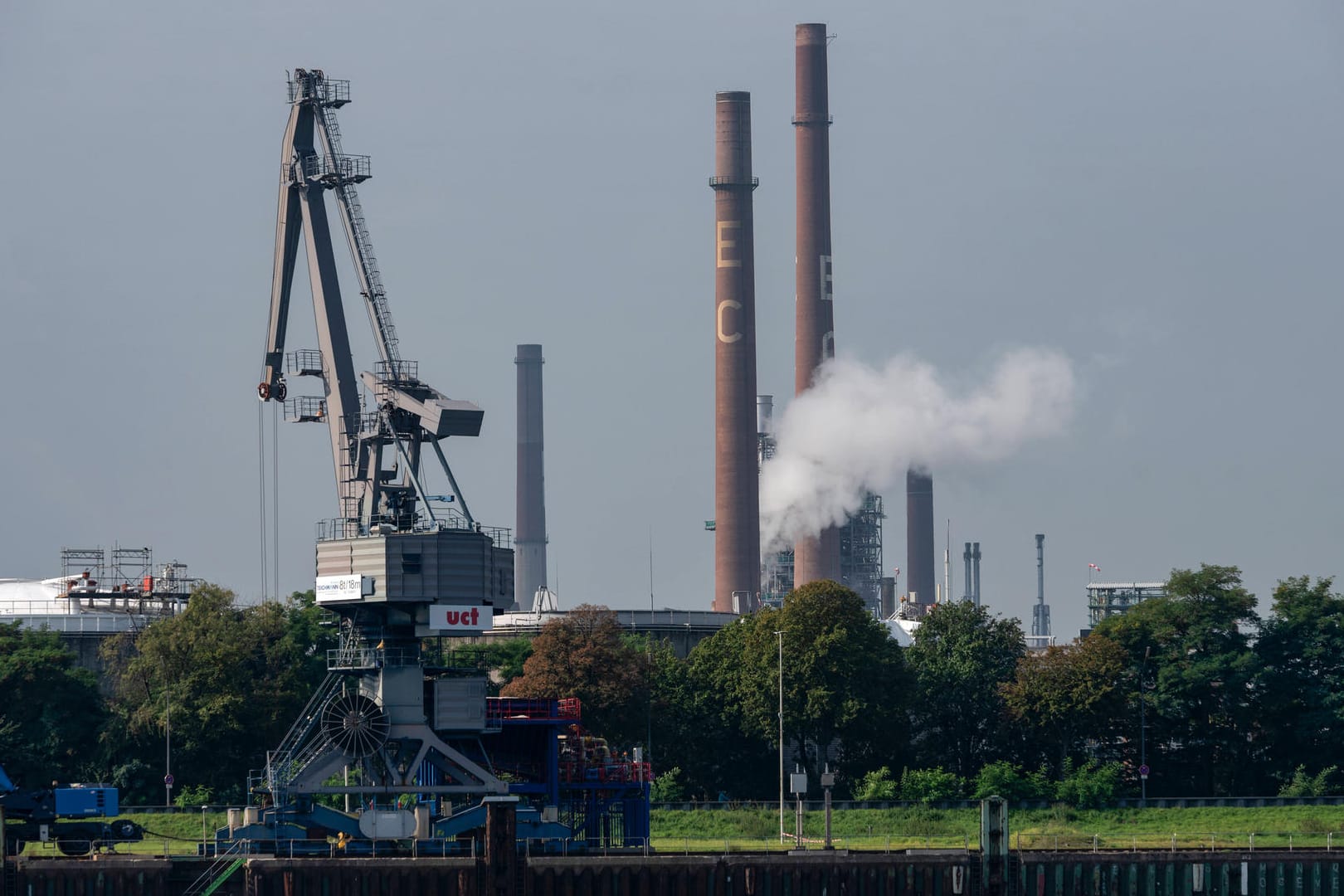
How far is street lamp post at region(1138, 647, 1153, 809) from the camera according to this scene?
397 feet

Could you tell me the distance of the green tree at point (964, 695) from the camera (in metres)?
129

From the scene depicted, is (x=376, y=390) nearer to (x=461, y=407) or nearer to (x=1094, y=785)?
(x=461, y=407)

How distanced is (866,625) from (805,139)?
74372 millimetres

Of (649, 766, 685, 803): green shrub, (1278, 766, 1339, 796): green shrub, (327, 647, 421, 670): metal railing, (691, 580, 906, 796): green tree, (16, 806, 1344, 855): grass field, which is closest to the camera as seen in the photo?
(327, 647, 421, 670): metal railing

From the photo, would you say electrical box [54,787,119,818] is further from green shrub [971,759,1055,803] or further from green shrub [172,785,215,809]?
green shrub [971,759,1055,803]

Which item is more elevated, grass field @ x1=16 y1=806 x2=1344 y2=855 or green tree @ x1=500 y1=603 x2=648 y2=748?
green tree @ x1=500 y1=603 x2=648 y2=748

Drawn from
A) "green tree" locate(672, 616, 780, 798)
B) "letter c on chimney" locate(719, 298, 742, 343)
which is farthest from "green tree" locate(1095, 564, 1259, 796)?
"letter c on chimney" locate(719, 298, 742, 343)

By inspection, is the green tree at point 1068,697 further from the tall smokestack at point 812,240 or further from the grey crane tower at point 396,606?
the tall smokestack at point 812,240

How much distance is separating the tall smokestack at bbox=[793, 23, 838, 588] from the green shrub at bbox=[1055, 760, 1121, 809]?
68550 mm

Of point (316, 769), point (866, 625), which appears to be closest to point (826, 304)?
point (866, 625)

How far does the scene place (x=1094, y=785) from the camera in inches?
4601

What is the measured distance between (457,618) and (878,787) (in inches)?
1400

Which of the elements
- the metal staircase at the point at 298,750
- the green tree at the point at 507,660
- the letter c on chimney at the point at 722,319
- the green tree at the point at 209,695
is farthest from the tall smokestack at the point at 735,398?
the metal staircase at the point at 298,750

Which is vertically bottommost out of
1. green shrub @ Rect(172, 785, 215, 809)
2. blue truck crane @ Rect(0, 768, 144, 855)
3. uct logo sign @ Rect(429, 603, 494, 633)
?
green shrub @ Rect(172, 785, 215, 809)
